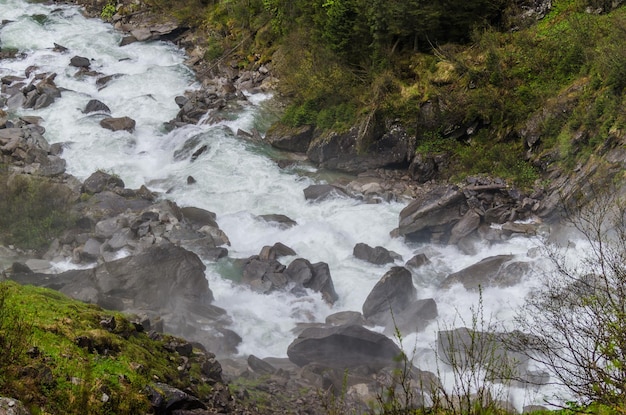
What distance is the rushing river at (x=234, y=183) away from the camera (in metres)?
18.0

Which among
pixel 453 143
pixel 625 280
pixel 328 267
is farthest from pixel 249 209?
pixel 625 280

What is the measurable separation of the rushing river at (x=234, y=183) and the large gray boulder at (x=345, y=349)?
1011 mm

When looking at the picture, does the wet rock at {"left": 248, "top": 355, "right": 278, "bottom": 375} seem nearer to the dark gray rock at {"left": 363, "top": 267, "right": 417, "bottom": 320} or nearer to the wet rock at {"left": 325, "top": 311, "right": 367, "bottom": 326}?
the wet rock at {"left": 325, "top": 311, "right": 367, "bottom": 326}

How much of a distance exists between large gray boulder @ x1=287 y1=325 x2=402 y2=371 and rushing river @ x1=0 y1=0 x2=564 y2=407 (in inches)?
39.8

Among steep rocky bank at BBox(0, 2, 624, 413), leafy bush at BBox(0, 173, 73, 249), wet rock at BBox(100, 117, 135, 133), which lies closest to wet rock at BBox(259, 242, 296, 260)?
steep rocky bank at BBox(0, 2, 624, 413)

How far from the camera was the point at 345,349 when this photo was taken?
15.6 m

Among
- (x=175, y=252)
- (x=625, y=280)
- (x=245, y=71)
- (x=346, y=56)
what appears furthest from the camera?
(x=245, y=71)

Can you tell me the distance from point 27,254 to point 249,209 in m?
8.57

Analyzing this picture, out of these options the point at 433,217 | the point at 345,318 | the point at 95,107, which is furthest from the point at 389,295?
Answer: the point at 95,107

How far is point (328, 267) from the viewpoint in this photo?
64.6 ft

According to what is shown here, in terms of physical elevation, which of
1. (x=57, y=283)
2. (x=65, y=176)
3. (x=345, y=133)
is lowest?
(x=57, y=283)

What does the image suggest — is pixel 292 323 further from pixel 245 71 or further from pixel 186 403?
pixel 245 71

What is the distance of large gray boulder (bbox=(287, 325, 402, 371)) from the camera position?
50.7 feet

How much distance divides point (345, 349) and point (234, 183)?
39.3 ft
